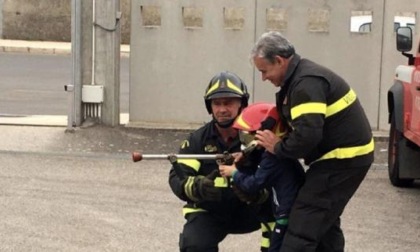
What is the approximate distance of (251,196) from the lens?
4.78 m

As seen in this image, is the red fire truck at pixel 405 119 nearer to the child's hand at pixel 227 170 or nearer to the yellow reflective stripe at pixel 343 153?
the yellow reflective stripe at pixel 343 153

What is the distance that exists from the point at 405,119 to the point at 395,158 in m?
0.76

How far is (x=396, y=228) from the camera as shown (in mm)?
7832

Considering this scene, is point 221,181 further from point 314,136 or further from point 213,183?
point 314,136

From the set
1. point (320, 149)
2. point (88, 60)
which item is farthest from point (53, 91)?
point (320, 149)

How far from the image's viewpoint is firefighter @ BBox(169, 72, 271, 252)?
4.88 m

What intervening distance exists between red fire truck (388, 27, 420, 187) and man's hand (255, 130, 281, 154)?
388 centimetres

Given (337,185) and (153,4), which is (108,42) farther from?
(337,185)

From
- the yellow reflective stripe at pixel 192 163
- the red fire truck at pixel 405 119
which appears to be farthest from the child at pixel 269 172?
the red fire truck at pixel 405 119

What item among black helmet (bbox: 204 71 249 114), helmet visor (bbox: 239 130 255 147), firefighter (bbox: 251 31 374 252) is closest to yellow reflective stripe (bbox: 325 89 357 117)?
firefighter (bbox: 251 31 374 252)

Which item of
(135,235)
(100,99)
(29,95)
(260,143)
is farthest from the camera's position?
(29,95)

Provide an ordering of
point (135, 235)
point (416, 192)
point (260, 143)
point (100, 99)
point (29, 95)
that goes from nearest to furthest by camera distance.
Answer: point (260, 143)
point (135, 235)
point (416, 192)
point (100, 99)
point (29, 95)

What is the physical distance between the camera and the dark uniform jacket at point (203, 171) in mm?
4914

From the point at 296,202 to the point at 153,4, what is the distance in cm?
812
